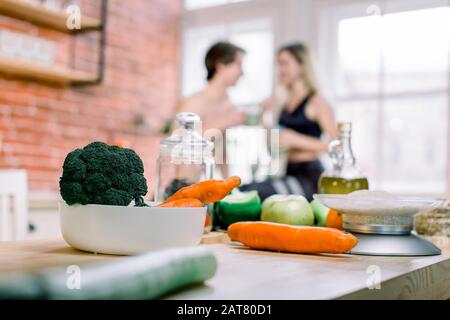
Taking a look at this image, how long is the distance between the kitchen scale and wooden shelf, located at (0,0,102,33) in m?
2.89

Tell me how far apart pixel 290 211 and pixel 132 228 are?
45 centimetres

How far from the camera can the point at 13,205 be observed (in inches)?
72.2

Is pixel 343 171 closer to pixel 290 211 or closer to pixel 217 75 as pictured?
pixel 290 211

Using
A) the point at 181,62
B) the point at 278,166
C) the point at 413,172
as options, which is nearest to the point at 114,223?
the point at 278,166

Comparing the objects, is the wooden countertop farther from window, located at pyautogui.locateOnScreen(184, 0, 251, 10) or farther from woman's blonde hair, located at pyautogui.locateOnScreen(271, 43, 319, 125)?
window, located at pyautogui.locateOnScreen(184, 0, 251, 10)

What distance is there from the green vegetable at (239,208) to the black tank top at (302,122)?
2.47m

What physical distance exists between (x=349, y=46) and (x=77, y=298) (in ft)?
13.0

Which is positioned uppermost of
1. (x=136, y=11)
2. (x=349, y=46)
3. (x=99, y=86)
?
(x=136, y=11)

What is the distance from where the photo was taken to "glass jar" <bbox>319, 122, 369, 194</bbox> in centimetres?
134

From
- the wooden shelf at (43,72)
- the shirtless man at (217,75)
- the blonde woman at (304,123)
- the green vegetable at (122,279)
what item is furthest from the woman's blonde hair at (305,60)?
the green vegetable at (122,279)

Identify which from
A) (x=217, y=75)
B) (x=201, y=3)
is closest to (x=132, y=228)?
(x=217, y=75)

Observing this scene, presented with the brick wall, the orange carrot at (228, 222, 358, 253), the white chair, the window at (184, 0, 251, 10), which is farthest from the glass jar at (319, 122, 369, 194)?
the window at (184, 0, 251, 10)

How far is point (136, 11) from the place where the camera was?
14.9ft

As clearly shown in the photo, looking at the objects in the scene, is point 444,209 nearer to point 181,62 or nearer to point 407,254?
point 407,254
